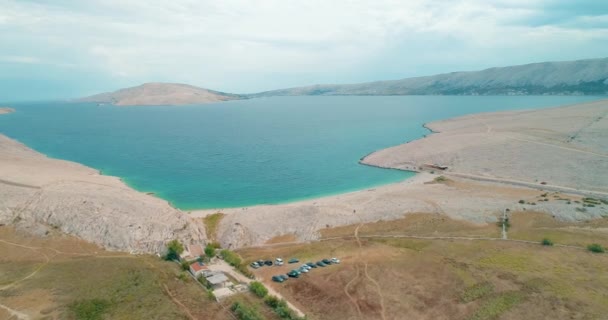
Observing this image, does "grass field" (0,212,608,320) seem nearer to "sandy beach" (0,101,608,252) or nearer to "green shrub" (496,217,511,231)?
"green shrub" (496,217,511,231)

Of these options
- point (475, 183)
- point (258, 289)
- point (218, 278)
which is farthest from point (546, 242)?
point (218, 278)

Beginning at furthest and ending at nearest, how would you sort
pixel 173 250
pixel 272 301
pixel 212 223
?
1. pixel 212 223
2. pixel 173 250
3. pixel 272 301

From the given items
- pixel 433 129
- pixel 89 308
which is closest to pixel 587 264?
pixel 89 308

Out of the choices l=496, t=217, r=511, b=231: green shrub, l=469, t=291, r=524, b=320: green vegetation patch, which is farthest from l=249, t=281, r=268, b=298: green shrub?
l=496, t=217, r=511, b=231: green shrub

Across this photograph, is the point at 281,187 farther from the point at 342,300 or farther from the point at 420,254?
the point at 342,300

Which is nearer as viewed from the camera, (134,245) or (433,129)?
(134,245)

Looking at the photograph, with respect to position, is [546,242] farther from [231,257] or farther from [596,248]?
[231,257]
